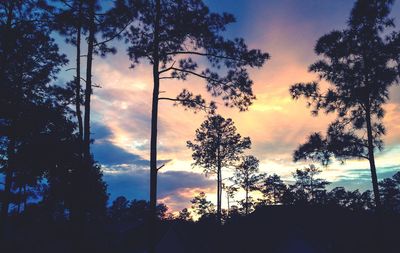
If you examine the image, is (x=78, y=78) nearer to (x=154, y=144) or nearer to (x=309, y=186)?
(x=154, y=144)

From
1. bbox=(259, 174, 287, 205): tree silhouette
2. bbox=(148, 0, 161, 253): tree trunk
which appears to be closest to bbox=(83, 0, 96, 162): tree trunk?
bbox=(148, 0, 161, 253): tree trunk

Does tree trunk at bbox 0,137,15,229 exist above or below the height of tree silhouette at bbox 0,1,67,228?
below

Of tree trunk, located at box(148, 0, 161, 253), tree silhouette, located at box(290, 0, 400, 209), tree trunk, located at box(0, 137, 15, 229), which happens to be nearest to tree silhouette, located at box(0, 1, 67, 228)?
tree trunk, located at box(0, 137, 15, 229)

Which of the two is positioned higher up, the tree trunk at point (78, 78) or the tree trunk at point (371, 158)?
the tree trunk at point (78, 78)

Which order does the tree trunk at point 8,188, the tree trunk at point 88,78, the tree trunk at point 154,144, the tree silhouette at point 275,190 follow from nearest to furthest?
the tree trunk at point 154,144
the tree trunk at point 88,78
the tree trunk at point 8,188
the tree silhouette at point 275,190

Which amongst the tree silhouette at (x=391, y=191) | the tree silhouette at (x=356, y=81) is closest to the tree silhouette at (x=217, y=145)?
the tree silhouette at (x=356, y=81)

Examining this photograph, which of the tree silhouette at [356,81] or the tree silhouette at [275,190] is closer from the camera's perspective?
the tree silhouette at [356,81]

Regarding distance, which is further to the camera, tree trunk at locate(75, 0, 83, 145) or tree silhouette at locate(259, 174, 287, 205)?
tree silhouette at locate(259, 174, 287, 205)

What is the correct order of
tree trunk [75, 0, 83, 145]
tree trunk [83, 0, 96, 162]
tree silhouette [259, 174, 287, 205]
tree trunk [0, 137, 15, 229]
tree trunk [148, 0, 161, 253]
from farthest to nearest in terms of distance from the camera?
tree silhouette [259, 174, 287, 205], tree trunk [0, 137, 15, 229], tree trunk [75, 0, 83, 145], tree trunk [83, 0, 96, 162], tree trunk [148, 0, 161, 253]

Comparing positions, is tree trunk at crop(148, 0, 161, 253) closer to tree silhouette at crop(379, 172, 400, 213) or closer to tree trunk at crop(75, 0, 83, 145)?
tree trunk at crop(75, 0, 83, 145)

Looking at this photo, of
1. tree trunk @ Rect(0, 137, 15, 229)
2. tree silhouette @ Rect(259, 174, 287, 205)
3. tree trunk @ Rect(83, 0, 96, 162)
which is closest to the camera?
tree trunk @ Rect(83, 0, 96, 162)

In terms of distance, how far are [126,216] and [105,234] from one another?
3312 inches

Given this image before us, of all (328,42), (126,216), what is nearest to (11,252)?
(328,42)

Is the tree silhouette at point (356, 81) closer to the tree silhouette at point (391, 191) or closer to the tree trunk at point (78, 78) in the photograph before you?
the tree trunk at point (78, 78)
